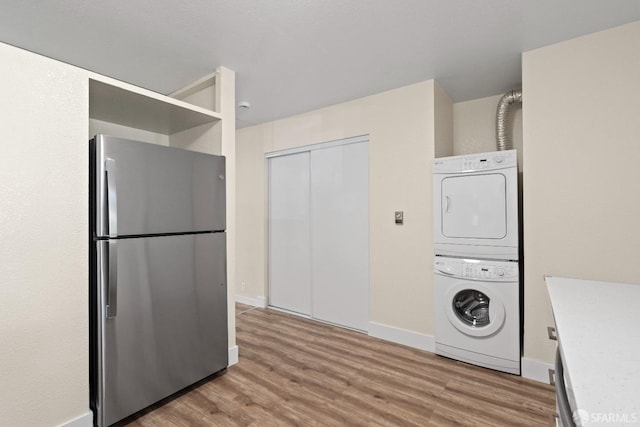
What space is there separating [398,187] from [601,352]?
2249mm

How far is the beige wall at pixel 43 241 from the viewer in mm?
1467

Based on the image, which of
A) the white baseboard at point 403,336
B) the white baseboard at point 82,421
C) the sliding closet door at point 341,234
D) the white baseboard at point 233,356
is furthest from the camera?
the sliding closet door at point 341,234

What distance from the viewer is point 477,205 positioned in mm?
2488

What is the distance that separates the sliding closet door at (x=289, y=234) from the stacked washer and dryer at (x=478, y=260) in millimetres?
1677

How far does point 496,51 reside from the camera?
226 centimetres

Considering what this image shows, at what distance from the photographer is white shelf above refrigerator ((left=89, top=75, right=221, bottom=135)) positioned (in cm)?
190

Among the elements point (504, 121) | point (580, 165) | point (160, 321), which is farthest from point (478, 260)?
point (160, 321)

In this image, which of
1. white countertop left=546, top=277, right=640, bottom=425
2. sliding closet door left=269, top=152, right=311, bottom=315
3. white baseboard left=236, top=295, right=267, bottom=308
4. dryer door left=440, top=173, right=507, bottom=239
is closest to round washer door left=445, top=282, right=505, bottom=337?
dryer door left=440, top=173, right=507, bottom=239

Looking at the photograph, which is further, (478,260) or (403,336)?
(403,336)

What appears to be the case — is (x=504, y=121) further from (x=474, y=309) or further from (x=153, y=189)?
(x=153, y=189)

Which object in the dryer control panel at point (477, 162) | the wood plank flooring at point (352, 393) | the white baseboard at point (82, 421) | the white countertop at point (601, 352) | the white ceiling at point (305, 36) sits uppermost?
the white ceiling at point (305, 36)

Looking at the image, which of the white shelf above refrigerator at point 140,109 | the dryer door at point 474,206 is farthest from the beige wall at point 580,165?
the white shelf above refrigerator at point 140,109

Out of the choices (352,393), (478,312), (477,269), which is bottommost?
(352,393)

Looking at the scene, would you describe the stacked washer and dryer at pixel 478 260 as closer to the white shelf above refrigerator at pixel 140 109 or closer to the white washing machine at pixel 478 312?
the white washing machine at pixel 478 312
